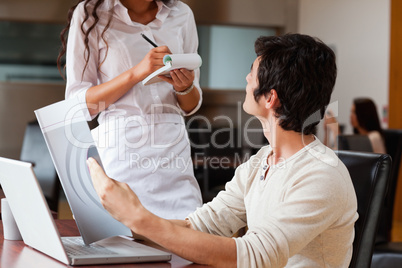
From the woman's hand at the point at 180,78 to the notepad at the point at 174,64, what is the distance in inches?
0.7

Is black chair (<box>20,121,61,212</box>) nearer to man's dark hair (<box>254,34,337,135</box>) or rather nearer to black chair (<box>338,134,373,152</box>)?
black chair (<box>338,134,373,152</box>)

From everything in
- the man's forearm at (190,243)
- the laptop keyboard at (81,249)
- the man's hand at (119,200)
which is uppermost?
the man's hand at (119,200)

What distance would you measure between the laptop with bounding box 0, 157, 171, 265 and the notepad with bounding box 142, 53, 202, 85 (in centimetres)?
63

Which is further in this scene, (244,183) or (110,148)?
(110,148)

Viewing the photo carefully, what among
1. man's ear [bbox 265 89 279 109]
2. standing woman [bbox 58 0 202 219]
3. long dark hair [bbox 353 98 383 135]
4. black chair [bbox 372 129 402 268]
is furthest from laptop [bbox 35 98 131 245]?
long dark hair [bbox 353 98 383 135]

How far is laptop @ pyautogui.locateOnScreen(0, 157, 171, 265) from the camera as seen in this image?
Result: 1123mm

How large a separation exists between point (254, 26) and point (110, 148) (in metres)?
4.96

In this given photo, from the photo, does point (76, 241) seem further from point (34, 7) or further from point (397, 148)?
point (34, 7)

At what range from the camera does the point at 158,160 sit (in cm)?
196

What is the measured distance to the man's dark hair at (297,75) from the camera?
1.38m

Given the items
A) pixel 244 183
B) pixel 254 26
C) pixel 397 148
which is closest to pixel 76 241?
pixel 244 183

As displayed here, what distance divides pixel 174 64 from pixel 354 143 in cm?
209

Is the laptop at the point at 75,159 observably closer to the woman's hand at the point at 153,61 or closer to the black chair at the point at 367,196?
the woman's hand at the point at 153,61

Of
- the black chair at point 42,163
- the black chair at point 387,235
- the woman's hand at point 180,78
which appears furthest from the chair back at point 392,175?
the black chair at point 42,163
